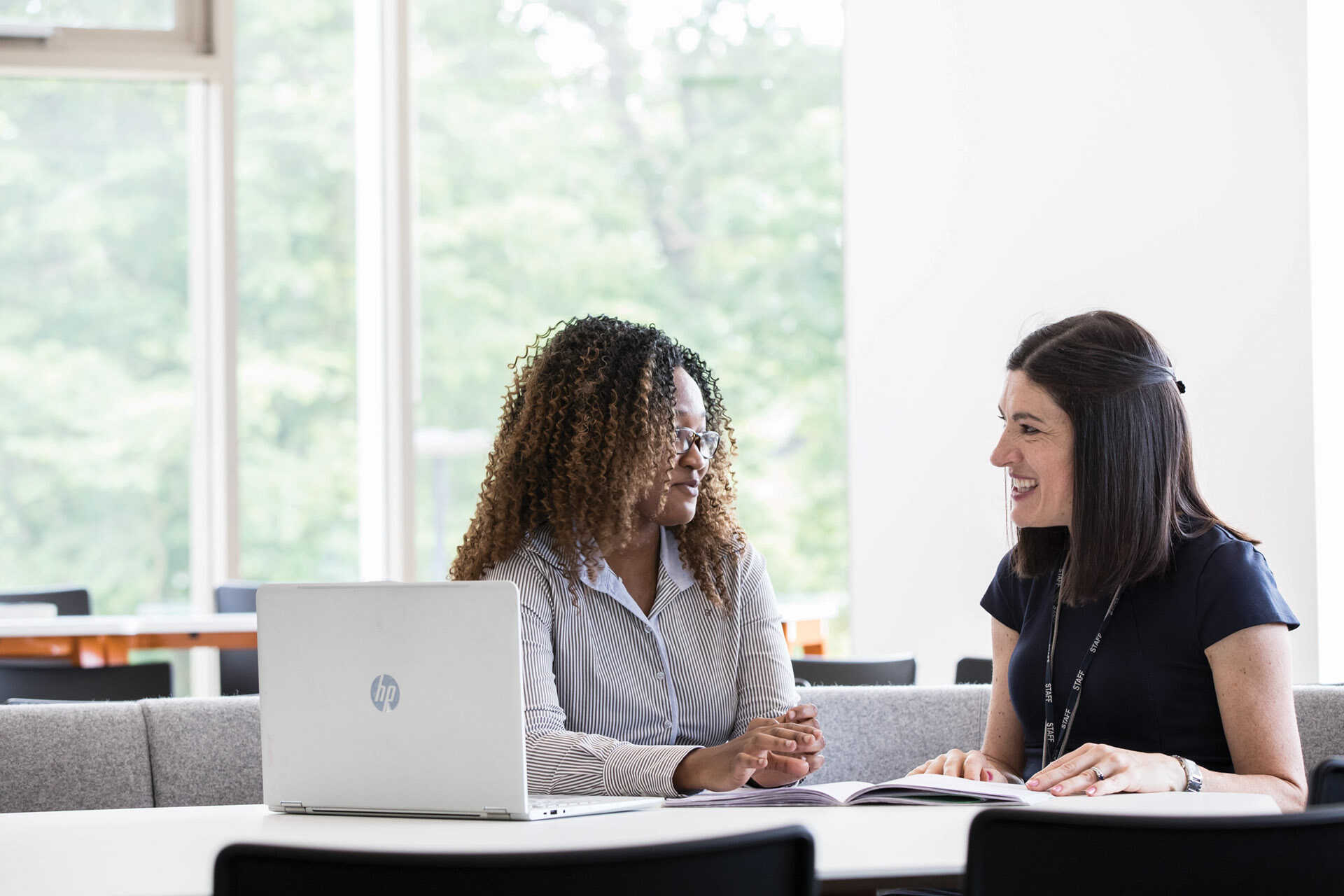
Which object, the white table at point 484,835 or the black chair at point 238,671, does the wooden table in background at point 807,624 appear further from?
the white table at point 484,835

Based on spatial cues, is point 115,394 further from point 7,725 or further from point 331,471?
point 7,725

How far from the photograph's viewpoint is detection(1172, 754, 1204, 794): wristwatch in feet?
5.55

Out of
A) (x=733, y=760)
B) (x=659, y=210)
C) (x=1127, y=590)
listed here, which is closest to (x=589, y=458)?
(x=733, y=760)

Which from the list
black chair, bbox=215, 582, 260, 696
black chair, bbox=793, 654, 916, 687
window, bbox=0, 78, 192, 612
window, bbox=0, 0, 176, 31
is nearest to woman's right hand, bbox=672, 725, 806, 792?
black chair, bbox=793, 654, 916, 687

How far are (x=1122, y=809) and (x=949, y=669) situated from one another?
10.4 feet

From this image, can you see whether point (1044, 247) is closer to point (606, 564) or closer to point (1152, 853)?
point (606, 564)

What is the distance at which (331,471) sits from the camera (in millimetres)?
6074

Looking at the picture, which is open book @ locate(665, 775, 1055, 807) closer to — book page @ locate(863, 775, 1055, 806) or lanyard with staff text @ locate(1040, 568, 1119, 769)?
book page @ locate(863, 775, 1055, 806)

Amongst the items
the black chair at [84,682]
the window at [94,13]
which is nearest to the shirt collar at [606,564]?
the black chair at [84,682]

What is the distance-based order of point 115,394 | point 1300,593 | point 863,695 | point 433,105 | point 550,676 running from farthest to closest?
point 433,105
point 115,394
point 1300,593
point 863,695
point 550,676

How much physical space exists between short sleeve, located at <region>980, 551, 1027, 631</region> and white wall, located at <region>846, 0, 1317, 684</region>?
2340 mm

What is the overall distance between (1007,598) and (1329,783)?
64cm

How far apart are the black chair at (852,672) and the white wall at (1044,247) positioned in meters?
1.63

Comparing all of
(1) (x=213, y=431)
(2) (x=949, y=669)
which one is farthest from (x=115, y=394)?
(2) (x=949, y=669)
